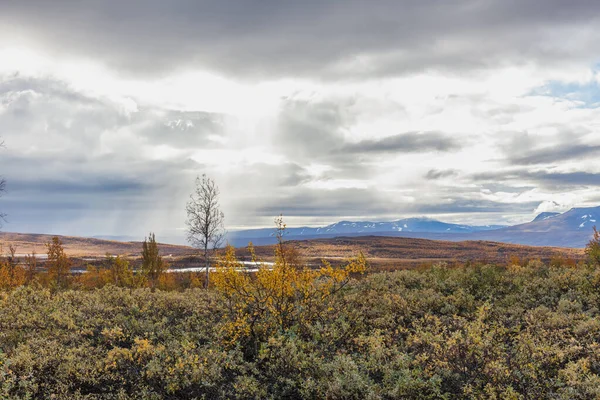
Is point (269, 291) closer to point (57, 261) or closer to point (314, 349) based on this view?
point (314, 349)

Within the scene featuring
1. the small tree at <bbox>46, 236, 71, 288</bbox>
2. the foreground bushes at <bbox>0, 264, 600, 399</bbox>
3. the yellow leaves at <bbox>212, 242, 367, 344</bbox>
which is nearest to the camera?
the foreground bushes at <bbox>0, 264, 600, 399</bbox>

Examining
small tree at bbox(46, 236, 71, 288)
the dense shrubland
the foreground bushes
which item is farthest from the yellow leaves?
small tree at bbox(46, 236, 71, 288)

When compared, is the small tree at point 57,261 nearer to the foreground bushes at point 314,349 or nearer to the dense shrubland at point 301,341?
the dense shrubland at point 301,341

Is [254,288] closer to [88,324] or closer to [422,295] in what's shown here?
[88,324]

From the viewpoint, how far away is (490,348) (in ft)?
29.4

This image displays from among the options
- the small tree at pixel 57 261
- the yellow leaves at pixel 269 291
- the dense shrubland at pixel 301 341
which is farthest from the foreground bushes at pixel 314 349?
the small tree at pixel 57 261

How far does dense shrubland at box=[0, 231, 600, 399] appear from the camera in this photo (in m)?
8.20

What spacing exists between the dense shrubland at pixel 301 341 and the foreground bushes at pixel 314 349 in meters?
0.04

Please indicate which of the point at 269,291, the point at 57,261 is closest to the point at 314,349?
the point at 269,291

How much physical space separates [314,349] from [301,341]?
1.36ft

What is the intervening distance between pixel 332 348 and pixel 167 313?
653cm

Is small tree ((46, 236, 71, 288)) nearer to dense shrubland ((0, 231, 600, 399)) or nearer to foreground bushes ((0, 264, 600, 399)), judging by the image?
dense shrubland ((0, 231, 600, 399))

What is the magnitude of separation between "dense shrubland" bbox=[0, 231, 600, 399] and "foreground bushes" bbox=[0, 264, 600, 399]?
40mm

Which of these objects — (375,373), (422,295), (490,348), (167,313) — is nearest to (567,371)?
(490,348)
